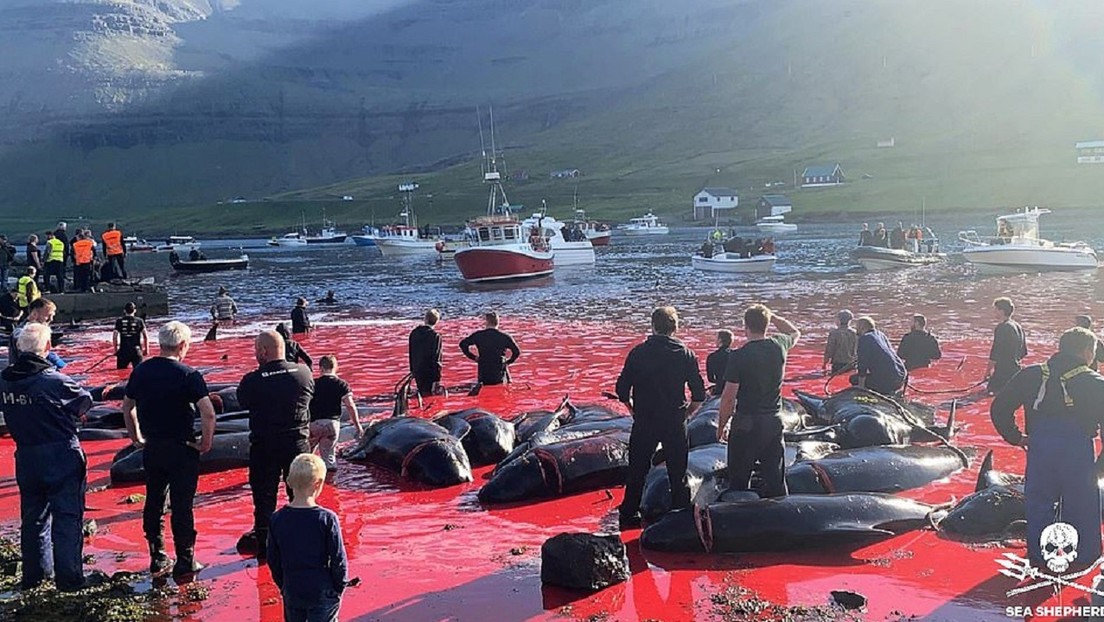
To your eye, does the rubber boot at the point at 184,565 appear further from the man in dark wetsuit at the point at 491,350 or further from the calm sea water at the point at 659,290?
the calm sea water at the point at 659,290

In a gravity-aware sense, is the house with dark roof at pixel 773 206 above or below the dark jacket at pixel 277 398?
above

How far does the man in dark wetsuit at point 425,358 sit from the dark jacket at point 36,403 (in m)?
9.39

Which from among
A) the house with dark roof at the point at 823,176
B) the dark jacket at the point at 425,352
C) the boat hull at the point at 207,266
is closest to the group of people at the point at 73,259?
the dark jacket at the point at 425,352

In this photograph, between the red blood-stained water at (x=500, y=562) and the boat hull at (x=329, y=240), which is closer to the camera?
the red blood-stained water at (x=500, y=562)

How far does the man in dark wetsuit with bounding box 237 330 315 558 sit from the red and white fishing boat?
42.0 meters

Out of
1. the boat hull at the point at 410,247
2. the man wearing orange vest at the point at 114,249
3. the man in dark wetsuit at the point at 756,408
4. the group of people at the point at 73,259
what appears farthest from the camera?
the boat hull at the point at 410,247

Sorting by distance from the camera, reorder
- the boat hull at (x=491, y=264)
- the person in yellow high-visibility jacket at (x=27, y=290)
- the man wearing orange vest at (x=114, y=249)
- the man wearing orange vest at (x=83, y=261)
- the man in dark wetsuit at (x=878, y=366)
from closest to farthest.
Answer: the man in dark wetsuit at (x=878, y=366)
the person in yellow high-visibility jacket at (x=27, y=290)
the man wearing orange vest at (x=83, y=261)
the man wearing orange vest at (x=114, y=249)
the boat hull at (x=491, y=264)

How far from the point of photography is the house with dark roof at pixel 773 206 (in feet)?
374

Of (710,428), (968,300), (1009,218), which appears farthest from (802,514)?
(1009,218)

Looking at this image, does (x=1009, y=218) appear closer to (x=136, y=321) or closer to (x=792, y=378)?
(x=792, y=378)

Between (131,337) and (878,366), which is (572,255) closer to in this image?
(131,337)

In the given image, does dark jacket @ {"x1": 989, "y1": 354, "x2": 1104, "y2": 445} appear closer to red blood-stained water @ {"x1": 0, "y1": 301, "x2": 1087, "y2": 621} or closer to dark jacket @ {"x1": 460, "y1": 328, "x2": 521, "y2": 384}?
red blood-stained water @ {"x1": 0, "y1": 301, "x2": 1087, "y2": 621}

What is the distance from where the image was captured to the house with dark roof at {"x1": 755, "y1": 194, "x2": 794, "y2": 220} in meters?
114

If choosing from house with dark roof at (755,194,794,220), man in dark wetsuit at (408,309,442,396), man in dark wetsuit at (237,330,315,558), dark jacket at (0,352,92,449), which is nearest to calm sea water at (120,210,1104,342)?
man in dark wetsuit at (408,309,442,396)
